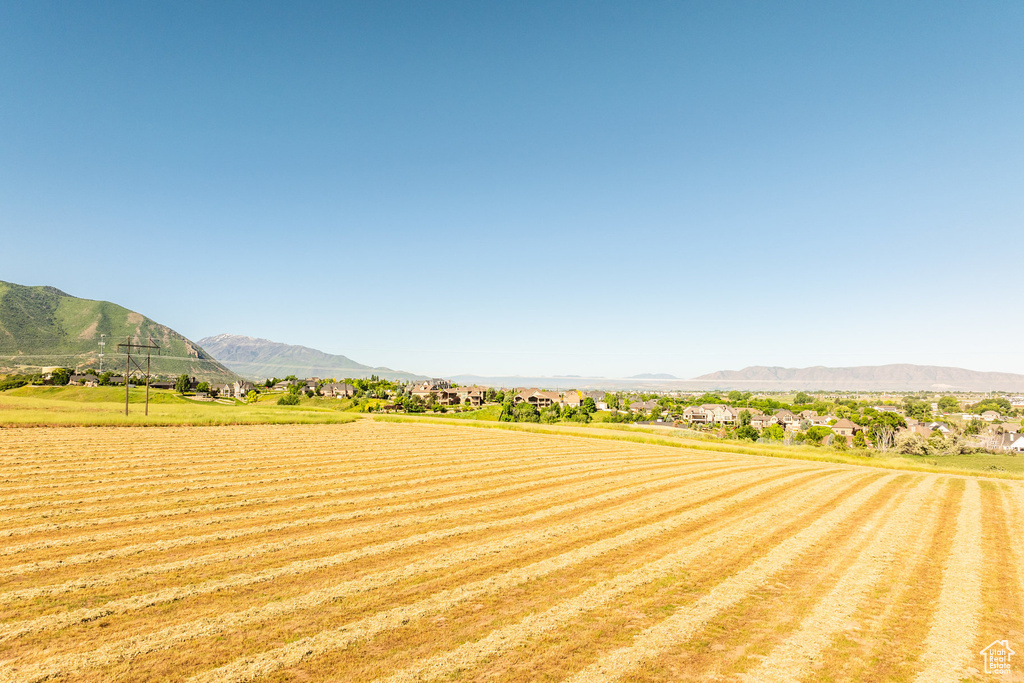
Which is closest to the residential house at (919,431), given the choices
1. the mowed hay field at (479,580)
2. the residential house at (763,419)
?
the residential house at (763,419)

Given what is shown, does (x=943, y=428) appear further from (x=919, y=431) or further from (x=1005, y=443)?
(x=919, y=431)

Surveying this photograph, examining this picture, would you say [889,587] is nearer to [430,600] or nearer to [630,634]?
[630,634]

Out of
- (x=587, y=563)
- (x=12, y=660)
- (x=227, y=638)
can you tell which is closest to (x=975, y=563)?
(x=587, y=563)

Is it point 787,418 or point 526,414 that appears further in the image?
point 787,418

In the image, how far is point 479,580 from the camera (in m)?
11.8

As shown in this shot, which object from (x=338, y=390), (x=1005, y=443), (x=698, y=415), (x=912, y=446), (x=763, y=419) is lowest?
(x=698, y=415)

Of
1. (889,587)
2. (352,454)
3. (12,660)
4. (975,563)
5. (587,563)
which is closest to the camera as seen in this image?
(12,660)

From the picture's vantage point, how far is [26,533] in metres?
14.0

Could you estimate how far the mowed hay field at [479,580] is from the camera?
8.29 metres

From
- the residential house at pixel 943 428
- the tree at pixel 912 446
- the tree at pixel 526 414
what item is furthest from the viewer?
the residential house at pixel 943 428

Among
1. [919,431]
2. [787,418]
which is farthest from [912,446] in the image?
[787,418]

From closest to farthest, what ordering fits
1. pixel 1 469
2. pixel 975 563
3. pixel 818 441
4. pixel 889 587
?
pixel 889 587, pixel 975 563, pixel 1 469, pixel 818 441

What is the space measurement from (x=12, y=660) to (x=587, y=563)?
482 inches

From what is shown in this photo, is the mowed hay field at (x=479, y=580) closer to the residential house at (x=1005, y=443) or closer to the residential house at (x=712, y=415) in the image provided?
the residential house at (x=1005, y=443)
